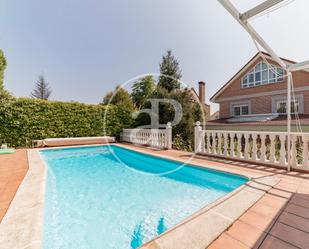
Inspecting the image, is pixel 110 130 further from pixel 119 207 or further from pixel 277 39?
pixel 277 39

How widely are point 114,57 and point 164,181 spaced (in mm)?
11508

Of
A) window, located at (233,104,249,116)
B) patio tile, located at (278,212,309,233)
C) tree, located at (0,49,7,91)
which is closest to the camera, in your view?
patio tile, located at (278,212,309,233)

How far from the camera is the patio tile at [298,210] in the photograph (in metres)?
2.11

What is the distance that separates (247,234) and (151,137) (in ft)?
25.2

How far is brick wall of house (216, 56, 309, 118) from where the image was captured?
40.3 feet

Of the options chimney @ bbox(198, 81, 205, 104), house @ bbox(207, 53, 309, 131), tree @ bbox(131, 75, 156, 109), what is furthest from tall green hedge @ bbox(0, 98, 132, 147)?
Result: chimney @ bbox(198, 81, 205, 104)

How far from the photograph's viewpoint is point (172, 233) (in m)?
1.76

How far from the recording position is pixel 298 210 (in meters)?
2.20

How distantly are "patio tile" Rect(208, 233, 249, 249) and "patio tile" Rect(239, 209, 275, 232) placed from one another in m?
0.41

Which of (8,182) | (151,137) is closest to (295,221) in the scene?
(8,182)

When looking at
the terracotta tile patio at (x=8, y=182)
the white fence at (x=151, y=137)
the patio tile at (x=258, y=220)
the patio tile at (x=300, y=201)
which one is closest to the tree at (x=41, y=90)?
the white fence at (x=151, y=137)

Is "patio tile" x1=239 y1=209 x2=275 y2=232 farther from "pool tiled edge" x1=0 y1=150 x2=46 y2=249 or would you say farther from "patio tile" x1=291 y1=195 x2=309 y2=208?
"pool tiled edge" x1=0 y1=150 x2=46 y2=249

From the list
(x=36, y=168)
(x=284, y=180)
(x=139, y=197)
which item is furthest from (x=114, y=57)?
(x=284, y=180)

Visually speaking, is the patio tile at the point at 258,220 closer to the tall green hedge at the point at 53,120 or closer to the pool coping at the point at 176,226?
the pool coping at the point at 176,226
